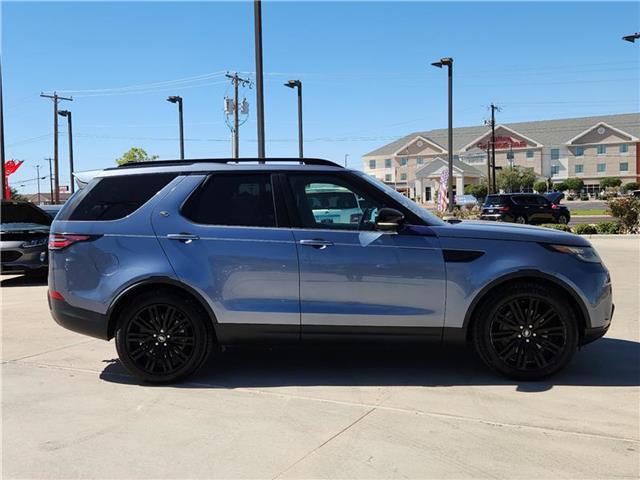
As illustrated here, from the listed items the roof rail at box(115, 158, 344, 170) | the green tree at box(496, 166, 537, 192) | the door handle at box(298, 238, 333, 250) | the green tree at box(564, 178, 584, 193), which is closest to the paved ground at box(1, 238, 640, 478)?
the door handle at box(298, 238, 333, 250)

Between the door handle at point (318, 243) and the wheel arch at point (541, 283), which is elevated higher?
the door handle at point (318, 243)

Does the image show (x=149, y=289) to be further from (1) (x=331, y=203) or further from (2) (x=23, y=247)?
(2) (x=23, y=247)

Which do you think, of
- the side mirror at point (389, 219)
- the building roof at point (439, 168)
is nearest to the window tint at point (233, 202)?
the side mirror at point (389, 219)

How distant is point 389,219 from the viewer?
4723 mm

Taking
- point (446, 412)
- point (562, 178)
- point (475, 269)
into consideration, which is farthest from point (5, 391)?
point (562, 178)

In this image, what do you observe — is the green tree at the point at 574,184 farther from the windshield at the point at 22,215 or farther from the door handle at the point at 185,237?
the door handle at the point at 185,237

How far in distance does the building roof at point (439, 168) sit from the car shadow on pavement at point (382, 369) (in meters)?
82.1

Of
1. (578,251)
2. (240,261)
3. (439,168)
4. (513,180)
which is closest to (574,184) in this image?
(513,180)

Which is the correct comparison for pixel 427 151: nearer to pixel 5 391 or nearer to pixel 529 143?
pixel 529 143

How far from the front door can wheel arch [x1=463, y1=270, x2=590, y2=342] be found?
0.87 feet

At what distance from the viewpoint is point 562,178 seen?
93.8 m

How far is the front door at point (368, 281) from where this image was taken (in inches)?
188

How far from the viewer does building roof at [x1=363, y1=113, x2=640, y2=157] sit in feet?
307

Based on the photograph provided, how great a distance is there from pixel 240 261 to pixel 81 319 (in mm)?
1516
